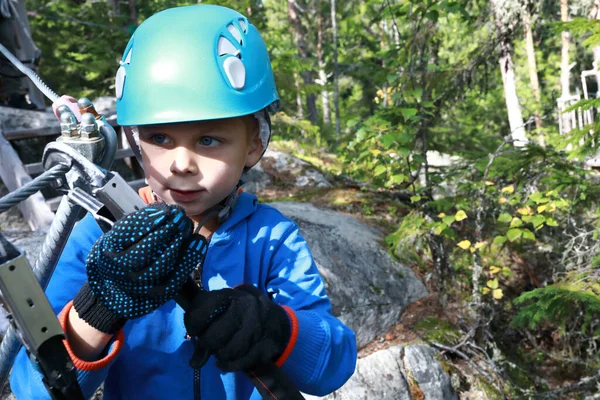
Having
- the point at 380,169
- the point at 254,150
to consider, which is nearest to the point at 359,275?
the point at 380,169

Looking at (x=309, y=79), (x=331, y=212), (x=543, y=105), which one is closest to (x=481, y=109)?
(x=543, y=105)

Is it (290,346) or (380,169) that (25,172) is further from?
(290,346)

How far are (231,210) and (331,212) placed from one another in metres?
4.00

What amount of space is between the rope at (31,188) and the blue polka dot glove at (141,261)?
18 centimetres

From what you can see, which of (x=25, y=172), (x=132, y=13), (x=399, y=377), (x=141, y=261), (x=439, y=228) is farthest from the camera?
(x=132, y=13)

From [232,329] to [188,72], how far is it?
87cm

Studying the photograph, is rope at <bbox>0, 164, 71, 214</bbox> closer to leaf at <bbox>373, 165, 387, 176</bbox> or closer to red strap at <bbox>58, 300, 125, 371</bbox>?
red strap at <bbox>58, 300, 125, 371</bbox>

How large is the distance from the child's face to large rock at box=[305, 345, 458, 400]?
8.56ft

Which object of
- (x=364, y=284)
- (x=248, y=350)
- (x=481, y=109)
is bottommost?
(x=481, y=109)

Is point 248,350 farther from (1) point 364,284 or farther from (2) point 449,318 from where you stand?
(2) point 449,318

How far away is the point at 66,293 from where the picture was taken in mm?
1603

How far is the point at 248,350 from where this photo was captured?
4.18 feet

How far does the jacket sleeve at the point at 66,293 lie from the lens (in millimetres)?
1448

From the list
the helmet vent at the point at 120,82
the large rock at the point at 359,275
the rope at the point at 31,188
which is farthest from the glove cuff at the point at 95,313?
the large rock at the point at 359,275
